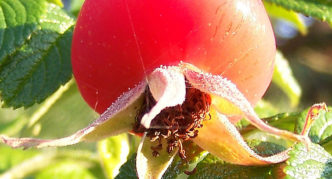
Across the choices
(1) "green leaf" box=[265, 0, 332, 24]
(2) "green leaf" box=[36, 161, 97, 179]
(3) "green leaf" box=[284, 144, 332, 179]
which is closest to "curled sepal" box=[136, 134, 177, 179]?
(3) "green leaf" box=[284, 144, 332, 179]

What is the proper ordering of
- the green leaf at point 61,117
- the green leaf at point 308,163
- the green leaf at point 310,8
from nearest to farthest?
the green leaf at point 308,163
the green leaf at point 310,8
the green leaf at point 61,117

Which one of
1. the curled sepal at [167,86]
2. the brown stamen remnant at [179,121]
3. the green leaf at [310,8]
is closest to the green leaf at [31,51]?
the brown stamen remnant at [179,121]

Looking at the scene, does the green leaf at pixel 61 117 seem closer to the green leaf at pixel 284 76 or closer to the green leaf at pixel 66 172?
the green leaf at pixel 66 172

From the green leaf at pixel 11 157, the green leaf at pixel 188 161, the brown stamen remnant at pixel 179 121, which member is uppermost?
the brown stamen remnant at pixel 179 121

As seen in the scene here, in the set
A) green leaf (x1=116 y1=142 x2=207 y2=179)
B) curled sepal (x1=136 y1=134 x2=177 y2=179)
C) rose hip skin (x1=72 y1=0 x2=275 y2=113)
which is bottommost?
green leaf (x1=116 y1=142 x2=207 y2=179)

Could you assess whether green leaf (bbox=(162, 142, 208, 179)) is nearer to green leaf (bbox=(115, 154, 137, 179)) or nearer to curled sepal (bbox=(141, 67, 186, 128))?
green leaf (bbox=(115, 154, 137, 179))

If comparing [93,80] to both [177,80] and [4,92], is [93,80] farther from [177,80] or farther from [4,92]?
[4,92]
